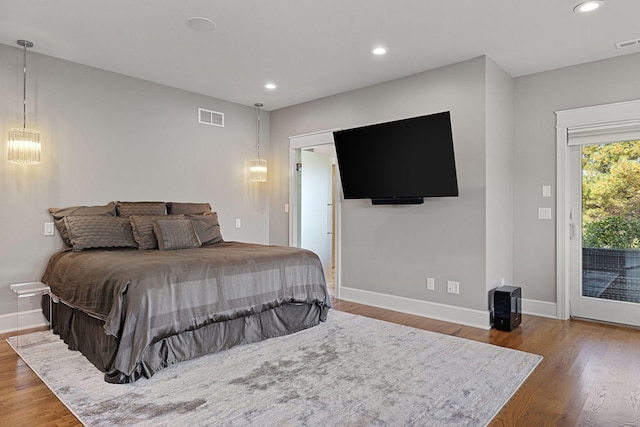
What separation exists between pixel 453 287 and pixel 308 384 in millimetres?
2096

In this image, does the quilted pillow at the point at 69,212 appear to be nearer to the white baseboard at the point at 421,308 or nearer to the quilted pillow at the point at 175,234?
the quilted pillow at the point at 175,234

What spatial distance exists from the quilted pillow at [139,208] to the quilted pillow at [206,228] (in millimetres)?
322

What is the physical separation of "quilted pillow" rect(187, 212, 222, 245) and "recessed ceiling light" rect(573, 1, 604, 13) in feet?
12.6

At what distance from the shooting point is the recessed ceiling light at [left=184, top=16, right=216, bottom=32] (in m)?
3.10

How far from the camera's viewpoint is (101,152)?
13.8 feet

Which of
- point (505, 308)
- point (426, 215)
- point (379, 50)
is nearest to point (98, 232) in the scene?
point (379, 50)

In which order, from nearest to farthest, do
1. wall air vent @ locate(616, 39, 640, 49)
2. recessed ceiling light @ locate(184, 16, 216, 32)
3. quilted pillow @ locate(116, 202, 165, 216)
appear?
recessed ceiling light @ locate(184, 16, 216, 32) < wall air vent @ locate(616, 39, 640, 49) < quilted pillow @ locate(116, 202, 165, 216)

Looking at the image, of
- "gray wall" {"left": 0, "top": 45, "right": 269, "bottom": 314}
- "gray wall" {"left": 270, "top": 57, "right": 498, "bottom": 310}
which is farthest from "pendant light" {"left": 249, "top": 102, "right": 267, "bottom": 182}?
"gray wall" {"left": 270, "top": 57, "right": 498, "bottom": 310}

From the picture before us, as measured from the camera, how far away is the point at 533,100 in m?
4.27

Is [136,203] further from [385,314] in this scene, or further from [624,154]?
[624,154]

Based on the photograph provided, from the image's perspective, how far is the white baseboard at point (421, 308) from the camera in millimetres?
3822

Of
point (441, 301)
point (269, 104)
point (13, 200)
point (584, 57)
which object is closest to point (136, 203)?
point (13, 200)

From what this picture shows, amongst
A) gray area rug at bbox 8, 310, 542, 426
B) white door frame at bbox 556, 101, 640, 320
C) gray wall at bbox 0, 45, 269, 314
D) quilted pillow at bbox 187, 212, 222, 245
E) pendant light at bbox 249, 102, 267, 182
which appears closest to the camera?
gray area rug at bbox 8, 310, 542, 426

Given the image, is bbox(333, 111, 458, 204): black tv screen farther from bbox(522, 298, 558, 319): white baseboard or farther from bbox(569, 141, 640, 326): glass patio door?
bbox(522, 298, 558, 319): white baseboard
